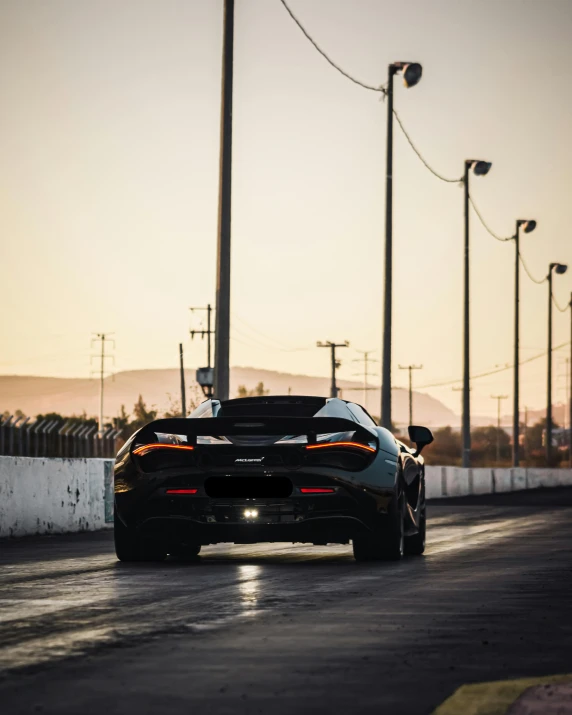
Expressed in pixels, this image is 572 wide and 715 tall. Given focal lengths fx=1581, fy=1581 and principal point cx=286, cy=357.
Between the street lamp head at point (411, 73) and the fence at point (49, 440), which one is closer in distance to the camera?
the street lamp head at point (411, 73)

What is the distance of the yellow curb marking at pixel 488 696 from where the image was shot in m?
5.36

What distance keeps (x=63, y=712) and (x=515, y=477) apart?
50368 millimetres

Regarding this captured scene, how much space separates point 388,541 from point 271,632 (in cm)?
488

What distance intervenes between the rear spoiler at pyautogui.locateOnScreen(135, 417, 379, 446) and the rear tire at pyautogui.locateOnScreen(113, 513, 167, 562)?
0.75 m

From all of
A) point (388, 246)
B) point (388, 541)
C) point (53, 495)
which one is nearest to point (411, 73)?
point (388, 246)

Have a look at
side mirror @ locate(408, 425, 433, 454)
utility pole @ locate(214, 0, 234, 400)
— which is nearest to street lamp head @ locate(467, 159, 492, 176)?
utility pole @ locate(214, 0, 234, 400)

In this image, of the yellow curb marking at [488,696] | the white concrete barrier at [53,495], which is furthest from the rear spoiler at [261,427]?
the yellow curb marking at [488,696]

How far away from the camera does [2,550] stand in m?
14.4

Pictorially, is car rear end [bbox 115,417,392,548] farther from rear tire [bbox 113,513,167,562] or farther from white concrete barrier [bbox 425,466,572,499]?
white concrete barrier [bbox 425,466,572,499]

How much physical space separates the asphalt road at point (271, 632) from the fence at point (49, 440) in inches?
892

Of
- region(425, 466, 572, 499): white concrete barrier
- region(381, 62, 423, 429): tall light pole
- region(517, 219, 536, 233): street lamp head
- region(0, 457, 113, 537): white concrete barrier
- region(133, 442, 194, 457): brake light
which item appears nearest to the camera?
region(133, 442, 194, 457): brake light

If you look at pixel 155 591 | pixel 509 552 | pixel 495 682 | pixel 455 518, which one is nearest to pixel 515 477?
pixel 455 518

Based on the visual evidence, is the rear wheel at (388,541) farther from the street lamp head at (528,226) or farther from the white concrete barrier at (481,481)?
the street lamp head at (528,226)

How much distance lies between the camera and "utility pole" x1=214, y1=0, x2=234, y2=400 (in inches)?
876
